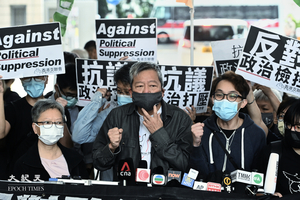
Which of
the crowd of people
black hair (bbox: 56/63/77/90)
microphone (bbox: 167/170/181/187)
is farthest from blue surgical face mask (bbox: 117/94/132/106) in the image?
microphone (bbox: 167/170/181/187)

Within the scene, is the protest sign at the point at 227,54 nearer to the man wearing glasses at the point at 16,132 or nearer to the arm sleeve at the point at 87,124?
the arm sleeve at the point at 87,124

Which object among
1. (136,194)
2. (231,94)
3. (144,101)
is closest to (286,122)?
(231,94)

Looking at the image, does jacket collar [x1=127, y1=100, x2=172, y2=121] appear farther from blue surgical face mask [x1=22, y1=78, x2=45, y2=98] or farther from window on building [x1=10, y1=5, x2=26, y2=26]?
window on building [x1=10, y1=5, x2=26, y2=26]

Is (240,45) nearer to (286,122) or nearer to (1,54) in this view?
(286,122)

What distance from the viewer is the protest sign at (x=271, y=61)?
428cm

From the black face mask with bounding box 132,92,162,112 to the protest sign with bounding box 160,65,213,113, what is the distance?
4.53 feet

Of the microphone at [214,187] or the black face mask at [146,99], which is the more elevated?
the black face mask at [146,99]

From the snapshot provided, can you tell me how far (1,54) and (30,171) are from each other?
5.14 ft

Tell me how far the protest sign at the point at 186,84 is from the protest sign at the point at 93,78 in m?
0.60

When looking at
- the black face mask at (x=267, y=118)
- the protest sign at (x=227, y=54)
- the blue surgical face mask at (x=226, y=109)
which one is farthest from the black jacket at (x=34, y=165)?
the protest sign at (x=227, y=54)

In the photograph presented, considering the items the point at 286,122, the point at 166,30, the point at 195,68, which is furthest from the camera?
the point at 166,30

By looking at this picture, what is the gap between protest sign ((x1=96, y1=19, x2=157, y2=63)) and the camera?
5.30m

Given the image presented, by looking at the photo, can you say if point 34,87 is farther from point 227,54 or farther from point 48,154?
point 227,54

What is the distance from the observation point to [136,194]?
2.75 meters
